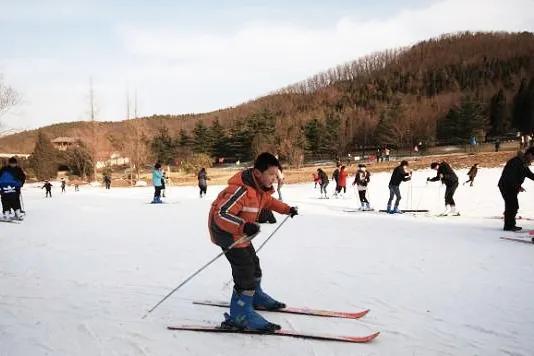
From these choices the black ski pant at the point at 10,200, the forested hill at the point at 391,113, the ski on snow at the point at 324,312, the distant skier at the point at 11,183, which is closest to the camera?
the ski on snow at the point at 324,312

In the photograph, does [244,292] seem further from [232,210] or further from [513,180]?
[513,180]

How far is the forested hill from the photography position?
192 feet

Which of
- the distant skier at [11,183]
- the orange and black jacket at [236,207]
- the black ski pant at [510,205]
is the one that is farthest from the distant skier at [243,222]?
the distant skier at [11,183]

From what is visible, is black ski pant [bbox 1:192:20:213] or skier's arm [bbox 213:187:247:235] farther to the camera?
black ski pant [bbox 1:192:20:213]

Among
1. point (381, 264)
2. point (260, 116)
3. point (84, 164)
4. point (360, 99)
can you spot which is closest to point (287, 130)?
point (260, 116)

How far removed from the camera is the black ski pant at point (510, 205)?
887 centimetres

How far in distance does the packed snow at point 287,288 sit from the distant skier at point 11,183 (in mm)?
1829

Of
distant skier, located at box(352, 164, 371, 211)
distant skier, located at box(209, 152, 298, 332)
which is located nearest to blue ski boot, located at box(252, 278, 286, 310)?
distant skier, located at box(209, 152, 298, 332)

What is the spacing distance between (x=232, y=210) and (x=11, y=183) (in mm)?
10521

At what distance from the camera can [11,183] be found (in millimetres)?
11734

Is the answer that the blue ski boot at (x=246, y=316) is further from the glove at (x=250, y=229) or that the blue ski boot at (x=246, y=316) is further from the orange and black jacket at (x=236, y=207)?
the glove at (x=250, y=229)

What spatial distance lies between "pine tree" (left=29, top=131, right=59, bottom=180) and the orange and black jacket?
72008 millimetres

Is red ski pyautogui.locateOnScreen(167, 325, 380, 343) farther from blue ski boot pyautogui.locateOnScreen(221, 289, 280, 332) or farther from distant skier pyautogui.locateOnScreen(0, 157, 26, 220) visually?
distant skier pyautogui.locateOnScreen(0, 157, 26, 220)

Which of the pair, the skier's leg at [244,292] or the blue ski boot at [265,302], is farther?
the blue ski boot at [265,302]
